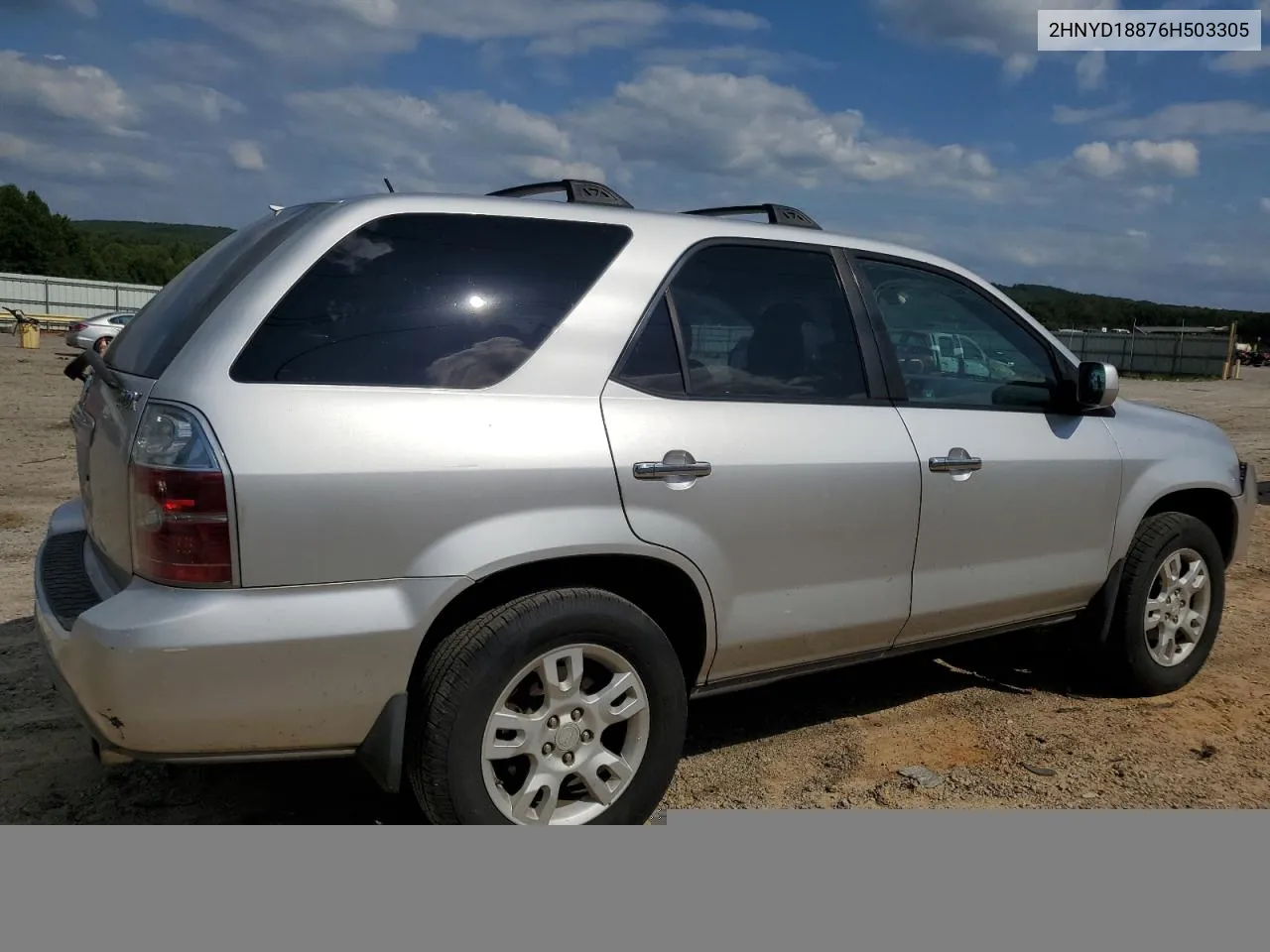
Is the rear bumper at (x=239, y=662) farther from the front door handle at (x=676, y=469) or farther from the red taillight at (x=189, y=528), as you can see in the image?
the front door handle at (x=676, y=469)

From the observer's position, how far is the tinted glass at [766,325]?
10.7 feet

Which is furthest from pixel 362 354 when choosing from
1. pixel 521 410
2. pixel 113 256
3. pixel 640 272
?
pixel 113 256

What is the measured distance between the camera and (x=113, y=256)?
8638 cm

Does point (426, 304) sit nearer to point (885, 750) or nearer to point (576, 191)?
point (576, 191)

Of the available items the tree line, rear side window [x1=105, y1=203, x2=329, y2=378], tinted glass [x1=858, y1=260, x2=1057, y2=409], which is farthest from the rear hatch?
the tree line

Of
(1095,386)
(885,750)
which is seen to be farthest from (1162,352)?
(885,750)

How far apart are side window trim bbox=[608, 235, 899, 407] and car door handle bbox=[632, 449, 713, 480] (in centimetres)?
19

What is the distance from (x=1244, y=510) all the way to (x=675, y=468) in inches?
125

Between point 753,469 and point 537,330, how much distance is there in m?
0.76

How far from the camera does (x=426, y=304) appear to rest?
110 inches

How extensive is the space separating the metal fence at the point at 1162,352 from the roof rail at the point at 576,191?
43.3m

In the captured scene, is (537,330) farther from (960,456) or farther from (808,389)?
(960,456)

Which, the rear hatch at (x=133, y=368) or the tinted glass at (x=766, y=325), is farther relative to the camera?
the tinted glass at (x=766, y=325)

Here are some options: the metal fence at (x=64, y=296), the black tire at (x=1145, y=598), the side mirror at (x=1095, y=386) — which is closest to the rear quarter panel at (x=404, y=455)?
the side mirror at (x=1095, y=386)
